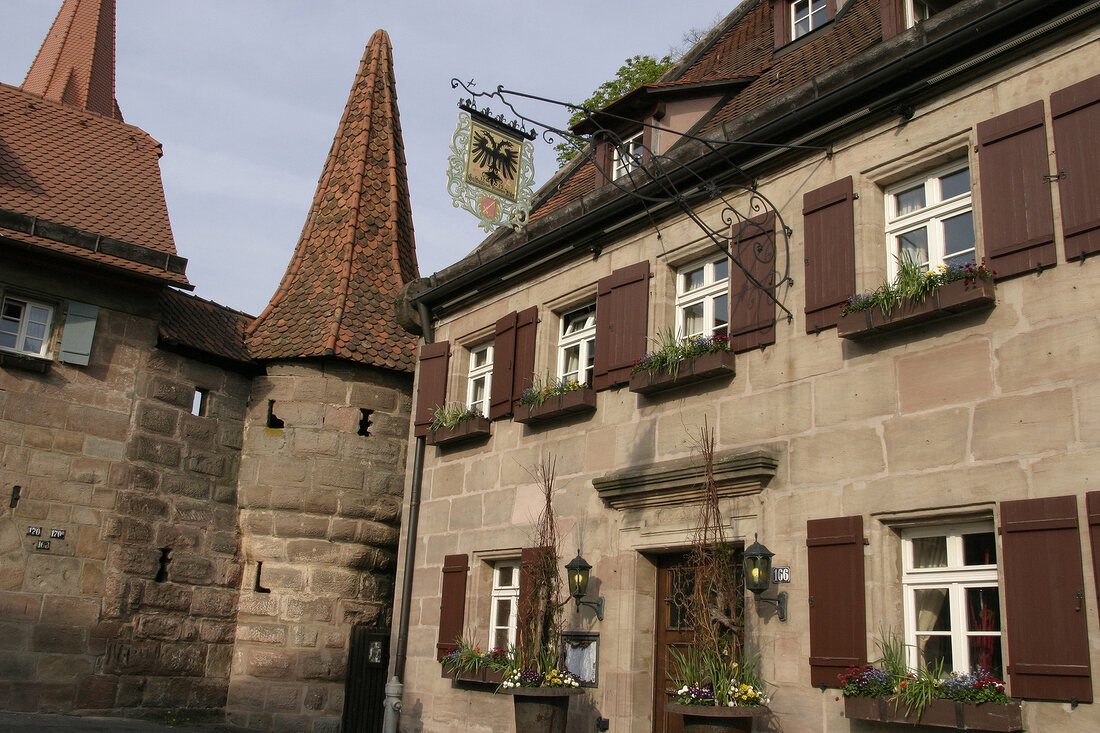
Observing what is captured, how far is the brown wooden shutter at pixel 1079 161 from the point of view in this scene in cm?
645

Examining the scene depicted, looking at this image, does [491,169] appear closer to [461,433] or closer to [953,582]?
[461,433]

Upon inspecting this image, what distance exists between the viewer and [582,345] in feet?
34.8

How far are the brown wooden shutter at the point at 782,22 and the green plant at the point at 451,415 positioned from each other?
4.92 metres

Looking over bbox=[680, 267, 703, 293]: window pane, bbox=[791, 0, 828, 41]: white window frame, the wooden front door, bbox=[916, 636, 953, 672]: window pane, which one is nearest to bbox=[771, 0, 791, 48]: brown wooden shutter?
bbox=[791, 0, 828, 41]: white window frame

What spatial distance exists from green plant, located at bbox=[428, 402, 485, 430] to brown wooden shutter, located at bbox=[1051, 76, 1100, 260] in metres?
6.23

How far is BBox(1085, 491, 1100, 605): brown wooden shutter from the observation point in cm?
592

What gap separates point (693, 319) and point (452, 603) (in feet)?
12.6

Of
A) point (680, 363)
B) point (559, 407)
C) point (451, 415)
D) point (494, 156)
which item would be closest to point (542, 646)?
point (559, 407)

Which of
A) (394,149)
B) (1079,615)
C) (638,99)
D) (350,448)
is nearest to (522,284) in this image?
(638,99)

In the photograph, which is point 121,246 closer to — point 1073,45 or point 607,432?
point 607,432

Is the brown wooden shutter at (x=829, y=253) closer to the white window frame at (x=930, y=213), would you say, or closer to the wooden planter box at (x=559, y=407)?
the white window frame at (x=930, y=213)

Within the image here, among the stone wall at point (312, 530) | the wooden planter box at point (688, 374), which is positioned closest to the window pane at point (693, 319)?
the wooden planter box at point (688, 374)

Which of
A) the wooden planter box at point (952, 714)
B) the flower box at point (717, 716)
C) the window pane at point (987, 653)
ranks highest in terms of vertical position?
the window pane at point (987, 653)

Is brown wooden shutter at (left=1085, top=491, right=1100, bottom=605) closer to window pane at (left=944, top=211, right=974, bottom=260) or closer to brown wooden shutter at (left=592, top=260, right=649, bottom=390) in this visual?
window pane at (left=944, top=211, right=974, bottom=260)
